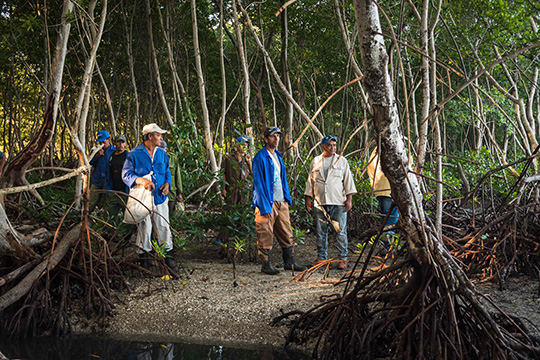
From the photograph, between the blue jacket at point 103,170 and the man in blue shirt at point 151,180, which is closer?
the man in blue shirt at point 151,180

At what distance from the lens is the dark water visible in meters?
4.38

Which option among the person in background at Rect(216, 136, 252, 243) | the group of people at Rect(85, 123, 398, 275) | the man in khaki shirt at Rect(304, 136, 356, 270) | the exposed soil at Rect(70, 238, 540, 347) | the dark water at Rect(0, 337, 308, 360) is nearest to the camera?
the dark water at Rect(0, 337, 308, 360)

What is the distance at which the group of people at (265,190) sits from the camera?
6148 millimetres

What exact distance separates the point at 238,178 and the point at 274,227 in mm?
1477

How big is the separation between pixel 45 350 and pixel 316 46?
13560 mm

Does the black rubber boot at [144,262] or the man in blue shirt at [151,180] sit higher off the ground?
the man in blue shirt at [151,180]

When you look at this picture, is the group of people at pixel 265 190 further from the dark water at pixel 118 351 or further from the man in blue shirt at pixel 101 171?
the dark water at pixel 118 351

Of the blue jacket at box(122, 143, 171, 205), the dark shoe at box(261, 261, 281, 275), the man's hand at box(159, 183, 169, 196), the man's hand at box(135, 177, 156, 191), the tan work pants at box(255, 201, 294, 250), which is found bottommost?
the dark shoe at box(261, 261, 281, 275)

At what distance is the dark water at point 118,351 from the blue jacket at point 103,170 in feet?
10.2

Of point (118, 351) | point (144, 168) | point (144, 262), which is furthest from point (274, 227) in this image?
point (118, 351)

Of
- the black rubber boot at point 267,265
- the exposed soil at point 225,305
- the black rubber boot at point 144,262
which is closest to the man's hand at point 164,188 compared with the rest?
the black rubber boot at point 144,262

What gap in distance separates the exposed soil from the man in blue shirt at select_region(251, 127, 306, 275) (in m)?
0.39

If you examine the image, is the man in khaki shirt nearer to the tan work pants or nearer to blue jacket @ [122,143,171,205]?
the tan work pants

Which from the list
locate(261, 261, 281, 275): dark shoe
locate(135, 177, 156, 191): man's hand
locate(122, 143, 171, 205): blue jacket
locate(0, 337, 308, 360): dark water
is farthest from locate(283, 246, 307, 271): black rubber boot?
locate(0, 337, 308, 360): dark water
